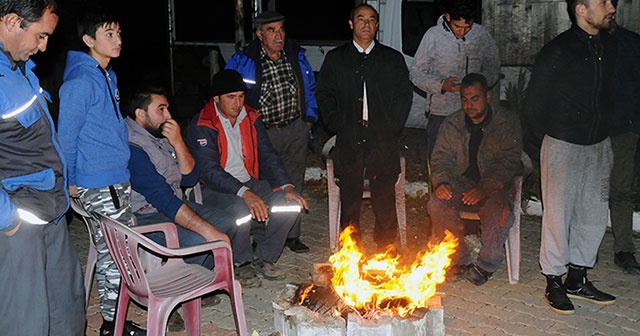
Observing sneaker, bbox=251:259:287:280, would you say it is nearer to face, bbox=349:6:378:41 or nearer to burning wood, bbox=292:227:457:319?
burning wood, bbox=292:227:457:319

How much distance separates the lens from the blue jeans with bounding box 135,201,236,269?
17.1ft

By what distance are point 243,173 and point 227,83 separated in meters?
0.85

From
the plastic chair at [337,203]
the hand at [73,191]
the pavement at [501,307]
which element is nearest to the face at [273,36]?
the plastic chair at [337,203]

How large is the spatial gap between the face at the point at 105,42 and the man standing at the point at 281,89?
217cm

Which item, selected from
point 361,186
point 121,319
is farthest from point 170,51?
point 121,319

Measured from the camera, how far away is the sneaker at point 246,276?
237 inches

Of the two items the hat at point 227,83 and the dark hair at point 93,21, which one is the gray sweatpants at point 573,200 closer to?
the hat at point 227,83

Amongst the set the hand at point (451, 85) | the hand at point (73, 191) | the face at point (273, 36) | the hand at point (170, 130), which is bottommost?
the hand at point (73, 191)

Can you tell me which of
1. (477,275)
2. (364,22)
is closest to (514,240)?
(477,275)

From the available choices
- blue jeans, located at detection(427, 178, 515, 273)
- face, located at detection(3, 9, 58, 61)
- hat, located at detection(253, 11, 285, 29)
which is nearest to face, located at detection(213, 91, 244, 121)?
hat, located at detection(253, 11, 285, 29)

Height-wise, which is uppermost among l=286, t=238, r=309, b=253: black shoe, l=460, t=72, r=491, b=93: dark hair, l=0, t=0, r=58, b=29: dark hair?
l=0, t=0, r=58, b=29: dark hair

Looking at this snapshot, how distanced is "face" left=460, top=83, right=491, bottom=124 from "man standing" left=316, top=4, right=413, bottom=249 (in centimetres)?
58

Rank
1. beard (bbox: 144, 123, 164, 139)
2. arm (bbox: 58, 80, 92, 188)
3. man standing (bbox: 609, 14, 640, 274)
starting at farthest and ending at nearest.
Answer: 1. man standing (bbox: 609, 14, 640, 274)
2. beard (bbox: 144, 123, 164, 139)
3. arm (bbox: 58, 80, 92, 188)

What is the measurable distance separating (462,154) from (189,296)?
3033 millimetres
